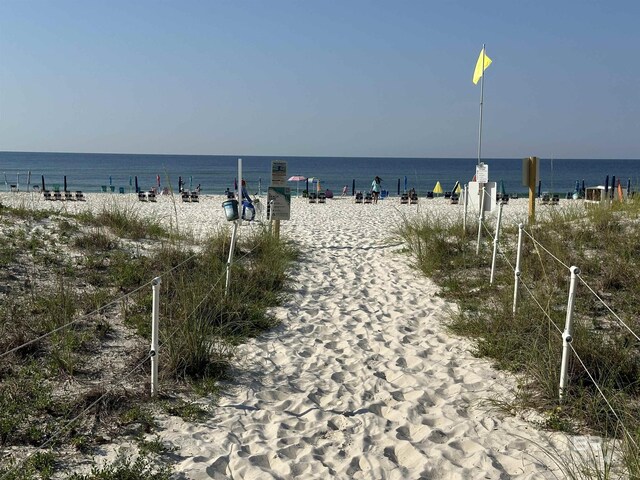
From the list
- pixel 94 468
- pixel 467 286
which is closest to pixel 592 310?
pixel 467 286

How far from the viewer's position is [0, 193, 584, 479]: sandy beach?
13.4 ft

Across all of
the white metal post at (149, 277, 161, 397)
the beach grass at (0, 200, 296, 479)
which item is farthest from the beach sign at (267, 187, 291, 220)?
the white metal post at (149, 277, 161, 397)

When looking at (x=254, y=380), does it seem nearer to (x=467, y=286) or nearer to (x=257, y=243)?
(x=467, y=286)

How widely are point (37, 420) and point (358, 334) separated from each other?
3.49 meters

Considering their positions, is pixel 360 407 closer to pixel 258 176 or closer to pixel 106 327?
pixel 106 327

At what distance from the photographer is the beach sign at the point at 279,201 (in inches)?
454

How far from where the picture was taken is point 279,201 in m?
11.6

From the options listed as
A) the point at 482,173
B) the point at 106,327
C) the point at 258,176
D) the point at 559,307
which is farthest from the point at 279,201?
the point at 258,176

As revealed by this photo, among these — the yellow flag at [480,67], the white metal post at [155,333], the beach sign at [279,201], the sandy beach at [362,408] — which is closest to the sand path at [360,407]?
the sandy beach at [362,408]

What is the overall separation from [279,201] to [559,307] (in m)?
5.90

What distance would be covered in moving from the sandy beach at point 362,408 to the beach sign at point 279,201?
3.46m

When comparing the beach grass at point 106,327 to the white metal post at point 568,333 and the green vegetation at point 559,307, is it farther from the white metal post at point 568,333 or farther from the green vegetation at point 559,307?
the white metal post at point 568,333

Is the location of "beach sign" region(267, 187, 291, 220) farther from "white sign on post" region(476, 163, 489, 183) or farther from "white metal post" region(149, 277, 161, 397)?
"white metal post" region(149, 277, 161, 397)

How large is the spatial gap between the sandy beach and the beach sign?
346cm
